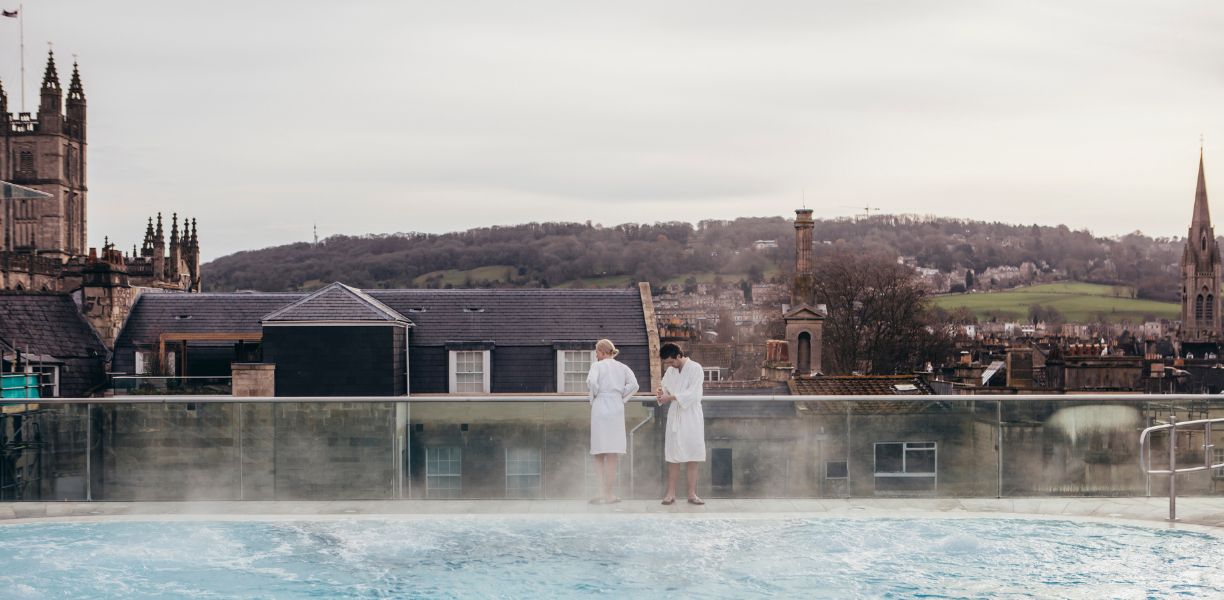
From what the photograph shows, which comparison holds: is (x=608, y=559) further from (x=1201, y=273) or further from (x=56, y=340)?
(x=1201, y=273)

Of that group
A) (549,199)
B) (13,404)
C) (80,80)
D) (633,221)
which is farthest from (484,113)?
(13,404)

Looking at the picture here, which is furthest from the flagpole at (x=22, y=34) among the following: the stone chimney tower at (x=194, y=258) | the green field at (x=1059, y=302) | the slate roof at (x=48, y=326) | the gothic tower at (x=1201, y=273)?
the gothic tower at (x=1201, y=273)

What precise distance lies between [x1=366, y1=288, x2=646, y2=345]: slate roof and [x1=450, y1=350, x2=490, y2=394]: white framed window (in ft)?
2.32

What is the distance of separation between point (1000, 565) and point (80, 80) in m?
103

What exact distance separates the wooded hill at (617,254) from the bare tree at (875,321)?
1251 centimetres

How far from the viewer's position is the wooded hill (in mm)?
79562

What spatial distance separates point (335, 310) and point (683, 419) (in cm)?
2880

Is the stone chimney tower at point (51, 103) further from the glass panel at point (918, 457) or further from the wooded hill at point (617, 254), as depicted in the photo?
the glass panel at point (918, 457)

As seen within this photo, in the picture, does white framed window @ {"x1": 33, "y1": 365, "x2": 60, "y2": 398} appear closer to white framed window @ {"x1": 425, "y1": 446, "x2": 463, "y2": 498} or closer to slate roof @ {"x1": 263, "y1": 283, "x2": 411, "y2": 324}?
slate roof @ {"x1": 263, "y1": 283, "x2": 411, "y2": 324}

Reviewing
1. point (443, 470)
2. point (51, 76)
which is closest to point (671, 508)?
point (443, 470)

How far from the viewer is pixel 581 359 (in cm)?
3978

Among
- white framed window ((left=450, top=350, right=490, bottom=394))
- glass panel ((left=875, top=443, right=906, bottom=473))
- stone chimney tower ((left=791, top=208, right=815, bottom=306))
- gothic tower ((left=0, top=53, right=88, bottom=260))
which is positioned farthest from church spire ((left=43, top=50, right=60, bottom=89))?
glass panel ((left=875, top=443, right=906, bottom=473))

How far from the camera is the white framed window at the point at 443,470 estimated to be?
10953mm

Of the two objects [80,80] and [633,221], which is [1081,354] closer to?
[633,221]
